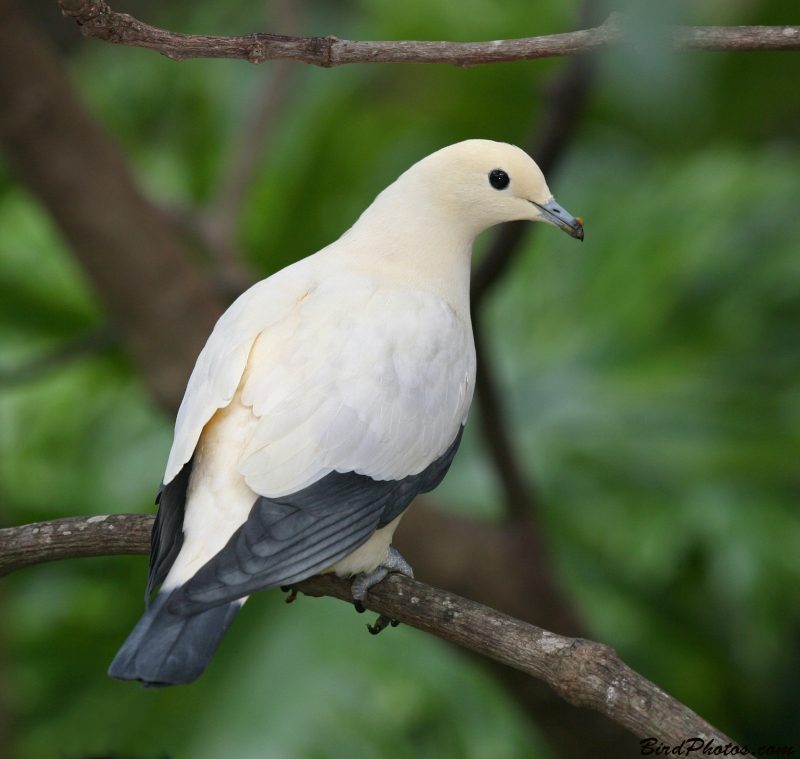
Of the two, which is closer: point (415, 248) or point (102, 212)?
point (415, 248)

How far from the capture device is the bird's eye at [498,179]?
6.65ft

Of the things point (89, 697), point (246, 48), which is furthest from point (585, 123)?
point (246, 48)

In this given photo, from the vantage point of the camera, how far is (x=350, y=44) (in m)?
1.39

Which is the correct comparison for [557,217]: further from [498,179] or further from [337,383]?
[337,383]

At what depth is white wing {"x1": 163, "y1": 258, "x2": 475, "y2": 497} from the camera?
5.43 feet

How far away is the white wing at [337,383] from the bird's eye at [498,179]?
12.0 inches

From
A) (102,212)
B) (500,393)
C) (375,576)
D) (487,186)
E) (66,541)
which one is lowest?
(500,393)

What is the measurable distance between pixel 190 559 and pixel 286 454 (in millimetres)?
228

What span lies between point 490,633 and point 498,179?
971mm

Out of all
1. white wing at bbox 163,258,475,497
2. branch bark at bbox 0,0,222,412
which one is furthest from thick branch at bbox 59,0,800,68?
branch bark at bbox 0,0,222,412

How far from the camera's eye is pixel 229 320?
1864mm

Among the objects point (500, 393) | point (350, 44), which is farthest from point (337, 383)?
point (500, 393)

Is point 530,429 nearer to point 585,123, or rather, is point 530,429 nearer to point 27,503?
point 585,123

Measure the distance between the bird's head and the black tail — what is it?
1.01 meters
